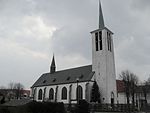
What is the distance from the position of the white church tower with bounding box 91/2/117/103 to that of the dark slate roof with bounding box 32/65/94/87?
282 cm

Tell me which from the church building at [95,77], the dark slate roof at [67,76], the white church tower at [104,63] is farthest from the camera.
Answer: the dark slate roof at [67,76]

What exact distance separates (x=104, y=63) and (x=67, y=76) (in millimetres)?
Answer: 15038

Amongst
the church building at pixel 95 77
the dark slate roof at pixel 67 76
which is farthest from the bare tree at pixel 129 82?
the dark slate roof at pixel 67 76

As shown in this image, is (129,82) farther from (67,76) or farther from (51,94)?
(51,94)

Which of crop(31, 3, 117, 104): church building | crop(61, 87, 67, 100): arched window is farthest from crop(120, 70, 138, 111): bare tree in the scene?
crop(61, 87, 67, 100): arched window

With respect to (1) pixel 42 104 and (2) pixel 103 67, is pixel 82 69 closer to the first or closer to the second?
(2) pixel 103 67

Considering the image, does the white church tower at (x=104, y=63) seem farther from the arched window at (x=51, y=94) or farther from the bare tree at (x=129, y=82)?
the arched window at (x=51, y=94)

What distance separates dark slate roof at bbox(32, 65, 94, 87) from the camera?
56312mm

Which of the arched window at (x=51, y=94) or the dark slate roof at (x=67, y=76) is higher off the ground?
the dark slate roof at (x=67, y=76)

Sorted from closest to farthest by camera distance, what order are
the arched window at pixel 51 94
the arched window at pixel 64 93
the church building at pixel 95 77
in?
the church building at pixel 95 77 → the arched window at pixel 64 93 → the arched window at pixel 51 94

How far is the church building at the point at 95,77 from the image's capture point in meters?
52.5

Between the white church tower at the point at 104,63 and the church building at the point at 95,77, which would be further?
the church building at the point at 95,77

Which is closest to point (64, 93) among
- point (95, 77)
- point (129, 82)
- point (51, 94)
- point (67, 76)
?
point (67, 76)

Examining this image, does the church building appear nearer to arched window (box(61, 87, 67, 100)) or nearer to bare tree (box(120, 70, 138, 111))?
arched window (box(61, 87, 67, 100))
